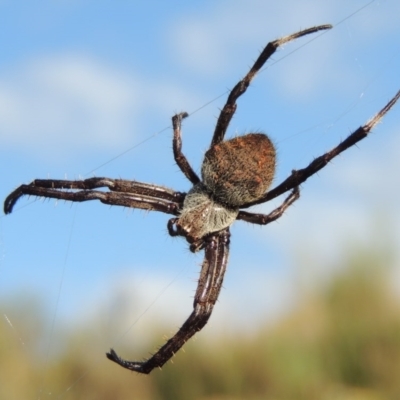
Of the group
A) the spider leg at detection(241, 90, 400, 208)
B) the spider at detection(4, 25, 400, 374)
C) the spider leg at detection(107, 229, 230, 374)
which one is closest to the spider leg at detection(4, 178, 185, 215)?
the spider at detection(4, 25, 400, 374)

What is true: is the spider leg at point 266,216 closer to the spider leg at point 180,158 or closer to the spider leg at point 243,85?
the spider leg at point 180,158

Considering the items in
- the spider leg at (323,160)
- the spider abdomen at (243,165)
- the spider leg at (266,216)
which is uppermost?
the spider abdomen at (243,165)

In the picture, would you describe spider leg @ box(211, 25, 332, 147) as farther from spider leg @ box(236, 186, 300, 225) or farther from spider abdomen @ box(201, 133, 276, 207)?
spider leg @ box(236, 186, 300, 225)

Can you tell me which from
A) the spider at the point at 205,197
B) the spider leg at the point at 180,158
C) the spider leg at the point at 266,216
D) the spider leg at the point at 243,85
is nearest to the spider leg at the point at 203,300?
the spider at the point at 205,197

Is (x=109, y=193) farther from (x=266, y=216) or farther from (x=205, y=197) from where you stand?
(x=266, y=216)

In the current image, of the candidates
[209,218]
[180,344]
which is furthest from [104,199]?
[180,344]

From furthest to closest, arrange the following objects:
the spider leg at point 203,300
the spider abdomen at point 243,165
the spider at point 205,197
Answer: the spider leg at point 203,300 → the spider at point 205,197 → the spider abdomen at point 243,165

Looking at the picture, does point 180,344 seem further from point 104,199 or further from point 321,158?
point 321,158
